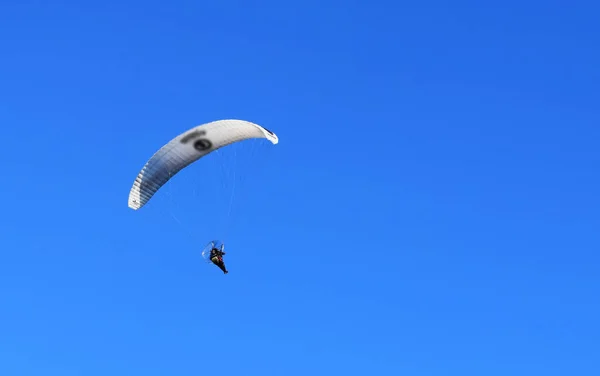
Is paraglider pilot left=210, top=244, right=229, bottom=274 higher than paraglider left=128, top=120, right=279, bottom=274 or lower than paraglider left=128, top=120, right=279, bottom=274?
lower

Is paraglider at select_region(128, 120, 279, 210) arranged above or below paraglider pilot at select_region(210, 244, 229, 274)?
above

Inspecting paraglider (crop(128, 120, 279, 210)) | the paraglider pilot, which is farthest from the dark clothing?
paraglider (crop(128, 120, 279, 210))

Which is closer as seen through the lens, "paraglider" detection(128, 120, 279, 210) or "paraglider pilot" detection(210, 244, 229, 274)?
"paraglider" detection(128, 120, 279, 210)

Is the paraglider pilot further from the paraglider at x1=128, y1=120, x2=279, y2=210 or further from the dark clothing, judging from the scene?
the paraglider at x1=128, y1=120, x2=279, y2=210

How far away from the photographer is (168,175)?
6969 cm

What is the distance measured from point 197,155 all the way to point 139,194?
14.9 ft

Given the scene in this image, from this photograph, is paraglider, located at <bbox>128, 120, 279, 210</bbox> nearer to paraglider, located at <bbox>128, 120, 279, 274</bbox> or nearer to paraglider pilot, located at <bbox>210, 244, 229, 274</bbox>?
paraglider, located at <bbox>128, 120, 279, 274</bbox>

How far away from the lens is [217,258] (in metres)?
69.4

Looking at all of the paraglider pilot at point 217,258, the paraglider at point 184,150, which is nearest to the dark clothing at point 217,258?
the paraglider pilot at point 217,258

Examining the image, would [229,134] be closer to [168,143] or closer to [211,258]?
[168,143]

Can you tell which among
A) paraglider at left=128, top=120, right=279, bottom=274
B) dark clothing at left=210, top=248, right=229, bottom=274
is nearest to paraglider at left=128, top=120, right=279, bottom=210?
paraglider at left=128, top=120, right=279, bottom=274

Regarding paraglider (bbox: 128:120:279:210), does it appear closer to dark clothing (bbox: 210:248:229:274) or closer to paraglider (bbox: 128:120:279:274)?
paraglider (bbox: 128:120:279:274)

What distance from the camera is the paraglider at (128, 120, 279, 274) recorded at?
6712 centimetres

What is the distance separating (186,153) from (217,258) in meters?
Result: 6.96
